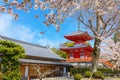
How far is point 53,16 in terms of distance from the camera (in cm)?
357

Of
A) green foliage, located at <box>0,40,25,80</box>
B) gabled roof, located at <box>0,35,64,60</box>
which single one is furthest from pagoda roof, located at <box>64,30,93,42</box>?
green foliage, located at <box>0,40,25,80</box>

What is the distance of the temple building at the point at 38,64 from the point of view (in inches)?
947

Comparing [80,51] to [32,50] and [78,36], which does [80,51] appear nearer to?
[78,36]

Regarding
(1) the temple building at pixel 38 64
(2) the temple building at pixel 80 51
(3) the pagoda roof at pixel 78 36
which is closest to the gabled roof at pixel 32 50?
(1) the temple building at pixel 38 64

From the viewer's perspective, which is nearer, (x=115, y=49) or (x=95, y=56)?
(x=115, y=49)

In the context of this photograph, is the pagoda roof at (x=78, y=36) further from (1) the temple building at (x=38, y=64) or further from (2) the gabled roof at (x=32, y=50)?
(2) the gabled roof at (x=32, y=50)

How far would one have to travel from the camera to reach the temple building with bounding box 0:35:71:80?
24.0m

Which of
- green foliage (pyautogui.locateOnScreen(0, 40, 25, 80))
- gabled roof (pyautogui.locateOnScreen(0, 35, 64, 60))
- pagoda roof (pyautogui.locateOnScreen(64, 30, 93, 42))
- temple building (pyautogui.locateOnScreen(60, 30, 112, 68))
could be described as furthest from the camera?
pagoda roof (pyautogui.locateOnScreen(64, 30, 93, 42))

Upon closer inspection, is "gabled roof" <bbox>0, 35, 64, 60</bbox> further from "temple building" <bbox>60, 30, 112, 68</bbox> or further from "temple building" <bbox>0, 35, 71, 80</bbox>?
"temple building" <bbox>60, 30, 112, 68</bbox>

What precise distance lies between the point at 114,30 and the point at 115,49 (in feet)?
26.0

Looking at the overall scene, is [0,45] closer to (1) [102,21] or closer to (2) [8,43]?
(2) [8,43]

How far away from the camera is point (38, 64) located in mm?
25359

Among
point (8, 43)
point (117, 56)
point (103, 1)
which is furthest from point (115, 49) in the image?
point (8, 43)

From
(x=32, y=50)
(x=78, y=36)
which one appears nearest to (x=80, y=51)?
(x=78, y=36)
